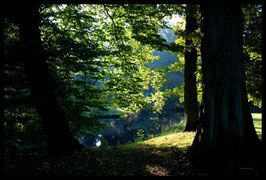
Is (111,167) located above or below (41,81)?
below

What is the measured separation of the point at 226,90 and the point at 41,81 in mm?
4512

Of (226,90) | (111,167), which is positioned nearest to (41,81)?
(111,167)

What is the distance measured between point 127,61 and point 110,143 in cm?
1534

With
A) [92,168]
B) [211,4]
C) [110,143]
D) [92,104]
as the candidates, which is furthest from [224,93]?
[110,143]

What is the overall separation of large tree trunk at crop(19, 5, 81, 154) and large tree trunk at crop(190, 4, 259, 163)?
380 centimetres

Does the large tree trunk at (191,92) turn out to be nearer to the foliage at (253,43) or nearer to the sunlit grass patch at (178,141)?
the sunlit grass patch at (178,141)

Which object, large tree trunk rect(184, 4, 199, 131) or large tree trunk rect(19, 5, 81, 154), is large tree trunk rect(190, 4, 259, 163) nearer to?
large tree trunk rect(19, 5, 81, 154)

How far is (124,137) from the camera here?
2348 centimetres

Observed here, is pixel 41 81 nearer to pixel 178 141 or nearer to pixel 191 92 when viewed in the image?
pixel 178 141

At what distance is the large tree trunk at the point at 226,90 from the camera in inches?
Answer: 149

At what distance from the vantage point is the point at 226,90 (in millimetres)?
3793

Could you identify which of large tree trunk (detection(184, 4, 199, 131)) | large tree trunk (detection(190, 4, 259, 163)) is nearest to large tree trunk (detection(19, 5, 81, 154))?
large tree trunk (detection(190, 4, 259, 163))

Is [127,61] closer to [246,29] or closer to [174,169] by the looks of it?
[246,29]

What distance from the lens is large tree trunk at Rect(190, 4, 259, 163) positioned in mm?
3779
